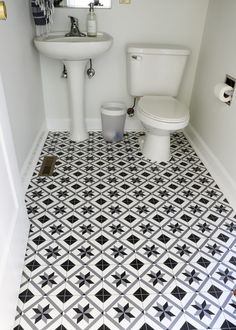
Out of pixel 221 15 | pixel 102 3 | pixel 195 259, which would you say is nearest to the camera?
pixel 195 259

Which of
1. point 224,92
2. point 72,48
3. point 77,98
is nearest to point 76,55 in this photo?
point 72,48

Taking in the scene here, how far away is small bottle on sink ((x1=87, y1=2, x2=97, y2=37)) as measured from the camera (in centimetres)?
194

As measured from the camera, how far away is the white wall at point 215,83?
1.73 metres

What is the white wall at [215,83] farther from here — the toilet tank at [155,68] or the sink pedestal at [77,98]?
the sink pedestal at [77,98]

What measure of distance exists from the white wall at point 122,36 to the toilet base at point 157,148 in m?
0.52

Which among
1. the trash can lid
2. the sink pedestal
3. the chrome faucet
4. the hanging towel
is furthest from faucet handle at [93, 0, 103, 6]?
the trash can lid

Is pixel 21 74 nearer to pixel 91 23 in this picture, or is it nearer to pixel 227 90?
pixel 91 23

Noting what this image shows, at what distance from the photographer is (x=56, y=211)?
5.24 ft

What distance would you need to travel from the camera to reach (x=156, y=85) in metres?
2.18

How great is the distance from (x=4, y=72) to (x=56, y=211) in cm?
80

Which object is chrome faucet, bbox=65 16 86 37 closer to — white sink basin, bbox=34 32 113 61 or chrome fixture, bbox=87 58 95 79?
white sink basin, bbox=34 32 113 61

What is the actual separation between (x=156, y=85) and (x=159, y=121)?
52 cm

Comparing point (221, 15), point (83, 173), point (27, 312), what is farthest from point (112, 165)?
point (221, 15)

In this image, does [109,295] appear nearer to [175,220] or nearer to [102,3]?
[175,220]
